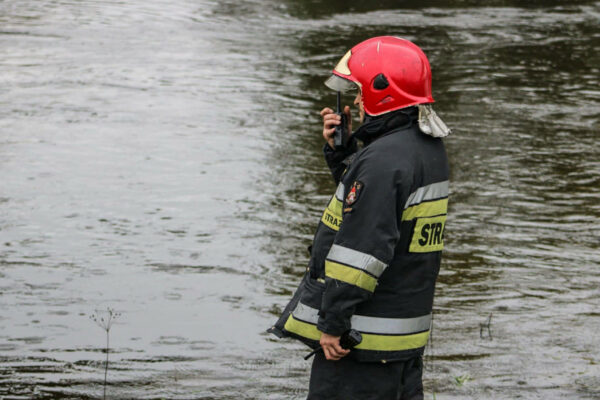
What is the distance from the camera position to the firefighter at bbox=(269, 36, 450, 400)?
11.0ft

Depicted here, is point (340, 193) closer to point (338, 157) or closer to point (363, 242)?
point (363, 242)

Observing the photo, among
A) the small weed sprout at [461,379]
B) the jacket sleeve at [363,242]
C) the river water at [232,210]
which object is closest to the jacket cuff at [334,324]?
the jacket sleeve at [363,242]

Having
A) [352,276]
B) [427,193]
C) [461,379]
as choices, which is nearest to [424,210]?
[427,193]

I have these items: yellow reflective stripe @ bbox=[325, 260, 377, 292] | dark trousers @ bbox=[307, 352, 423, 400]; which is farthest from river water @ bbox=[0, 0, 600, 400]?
yellow reflective stripe @ bbox=[325, 260, 377, 292]

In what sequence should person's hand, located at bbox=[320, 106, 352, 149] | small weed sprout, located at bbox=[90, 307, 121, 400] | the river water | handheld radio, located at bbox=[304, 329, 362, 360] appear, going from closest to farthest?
handheld radio, located at bbox=[304, 329, 362, 360]
person's hand, located at bbox=[320, 106, 352, 149]
the river water
small weed sprout, located at bbox=[90, 307, 121, 400]

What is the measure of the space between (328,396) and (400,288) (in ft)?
1.60

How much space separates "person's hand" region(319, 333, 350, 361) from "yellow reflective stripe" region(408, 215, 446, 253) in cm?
43

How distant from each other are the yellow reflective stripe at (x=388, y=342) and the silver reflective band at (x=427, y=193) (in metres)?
0.49

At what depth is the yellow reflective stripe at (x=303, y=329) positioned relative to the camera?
3.56m

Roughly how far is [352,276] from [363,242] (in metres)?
0.12

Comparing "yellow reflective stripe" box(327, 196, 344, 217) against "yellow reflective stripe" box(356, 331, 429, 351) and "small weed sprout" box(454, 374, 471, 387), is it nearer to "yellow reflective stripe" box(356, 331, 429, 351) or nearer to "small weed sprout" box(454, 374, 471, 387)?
"yellow reflective stripe" box(356, 331, 429, 351)

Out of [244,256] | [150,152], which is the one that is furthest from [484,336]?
[150,152]

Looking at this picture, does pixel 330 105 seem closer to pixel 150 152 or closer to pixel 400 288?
pixel 150 152

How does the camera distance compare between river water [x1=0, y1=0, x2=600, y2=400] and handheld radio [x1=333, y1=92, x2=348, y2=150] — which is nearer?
handheld radio [x1=333, y1=92, x2=348, y2=150]
